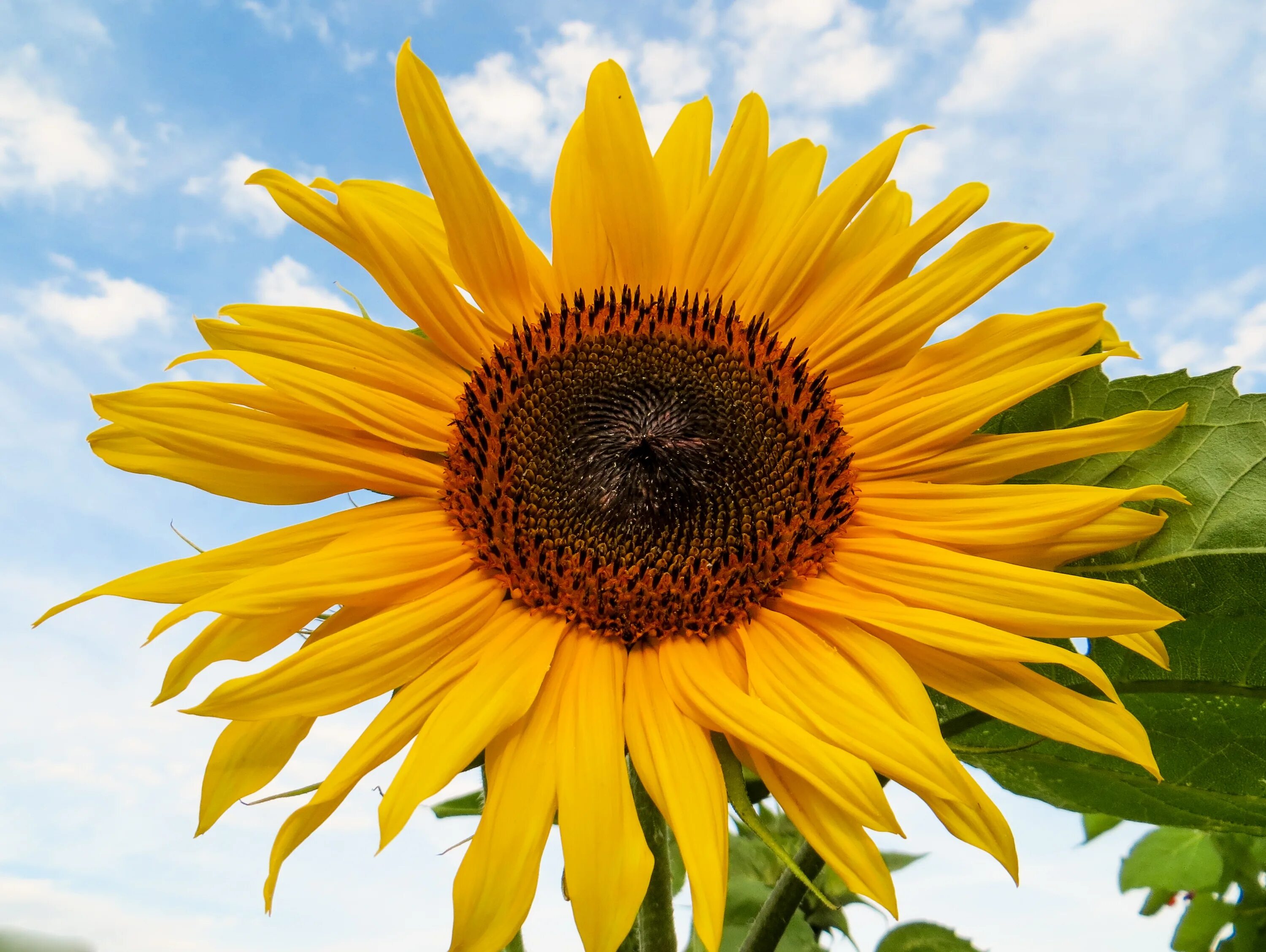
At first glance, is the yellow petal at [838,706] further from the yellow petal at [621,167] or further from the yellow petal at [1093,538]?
the yellow petal at [621,167]

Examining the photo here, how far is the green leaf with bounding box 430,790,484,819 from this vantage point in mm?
2652

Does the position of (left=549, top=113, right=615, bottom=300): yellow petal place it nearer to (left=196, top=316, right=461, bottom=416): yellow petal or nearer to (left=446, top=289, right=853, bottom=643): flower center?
(left=446, top=289, right=853, bottom=643): flower center

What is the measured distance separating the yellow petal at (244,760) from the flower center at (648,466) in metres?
0.47

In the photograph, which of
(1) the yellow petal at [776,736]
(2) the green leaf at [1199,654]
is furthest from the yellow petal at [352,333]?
(2) the green leaf at [1199,654]

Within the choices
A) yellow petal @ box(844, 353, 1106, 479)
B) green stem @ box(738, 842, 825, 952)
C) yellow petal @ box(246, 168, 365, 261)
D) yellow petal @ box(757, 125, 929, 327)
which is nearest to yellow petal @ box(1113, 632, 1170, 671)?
yellow petal @ box(844, 353, 1106, 479)

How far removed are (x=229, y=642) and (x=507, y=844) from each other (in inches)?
24.8

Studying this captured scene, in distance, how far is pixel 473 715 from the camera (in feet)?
5.45

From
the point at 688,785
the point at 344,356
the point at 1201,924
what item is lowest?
the point at 1201,924

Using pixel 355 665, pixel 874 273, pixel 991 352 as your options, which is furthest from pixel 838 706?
pixel 874 273

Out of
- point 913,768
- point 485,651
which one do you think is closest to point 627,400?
point 485,651

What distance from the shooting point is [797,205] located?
8.15ft

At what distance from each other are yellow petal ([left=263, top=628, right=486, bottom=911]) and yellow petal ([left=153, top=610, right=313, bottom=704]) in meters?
0.25

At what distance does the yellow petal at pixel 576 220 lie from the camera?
2.38 metres

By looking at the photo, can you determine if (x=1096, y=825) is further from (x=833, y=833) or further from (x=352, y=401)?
(x=352, y=401)
